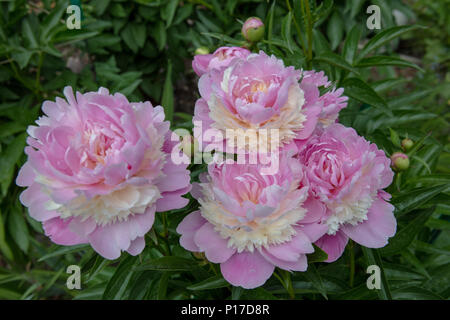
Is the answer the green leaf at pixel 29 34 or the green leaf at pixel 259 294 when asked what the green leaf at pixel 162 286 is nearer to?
the green leaf at pixel 259 294

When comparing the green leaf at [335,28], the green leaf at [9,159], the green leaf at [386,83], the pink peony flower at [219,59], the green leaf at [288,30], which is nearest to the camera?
the pink peony flower at [219,59]

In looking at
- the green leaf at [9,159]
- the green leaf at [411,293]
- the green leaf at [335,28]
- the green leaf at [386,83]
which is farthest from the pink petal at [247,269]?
the green leaf at [335,28]

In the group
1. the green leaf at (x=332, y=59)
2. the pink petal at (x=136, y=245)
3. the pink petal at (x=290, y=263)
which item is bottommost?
the pink petal at (x=290, y=263)

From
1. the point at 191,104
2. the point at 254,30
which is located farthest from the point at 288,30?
the point at 191,104

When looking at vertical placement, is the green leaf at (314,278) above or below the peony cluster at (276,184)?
below

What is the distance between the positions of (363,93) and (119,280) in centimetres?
55

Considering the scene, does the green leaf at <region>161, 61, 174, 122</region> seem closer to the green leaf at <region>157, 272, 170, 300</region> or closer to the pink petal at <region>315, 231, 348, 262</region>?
the green leaf at <region>157, 272, 170, 300</region>

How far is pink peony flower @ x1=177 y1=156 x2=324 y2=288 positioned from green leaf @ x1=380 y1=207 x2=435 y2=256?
0.78ft

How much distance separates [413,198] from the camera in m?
0.64

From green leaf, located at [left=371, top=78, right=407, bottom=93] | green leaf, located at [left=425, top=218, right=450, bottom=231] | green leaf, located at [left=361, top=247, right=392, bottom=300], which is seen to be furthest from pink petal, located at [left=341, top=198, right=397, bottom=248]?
green leaf, located at [left=371, top=78, right=407, bottom=93]

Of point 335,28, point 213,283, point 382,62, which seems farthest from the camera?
point 335,28

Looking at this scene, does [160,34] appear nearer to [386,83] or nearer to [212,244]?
[386,83]

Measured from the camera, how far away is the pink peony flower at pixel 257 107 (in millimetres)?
505

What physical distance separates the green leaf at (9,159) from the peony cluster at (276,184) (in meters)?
0.81
